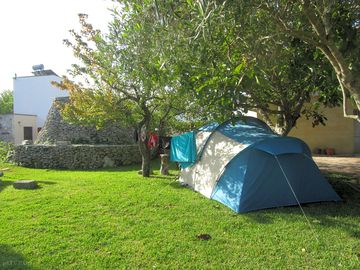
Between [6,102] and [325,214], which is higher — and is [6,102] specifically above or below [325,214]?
above

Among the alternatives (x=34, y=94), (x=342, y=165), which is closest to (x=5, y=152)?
(x=342, y=165)

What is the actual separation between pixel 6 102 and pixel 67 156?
4337 cm

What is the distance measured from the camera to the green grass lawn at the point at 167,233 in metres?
4.92

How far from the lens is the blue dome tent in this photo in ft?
24.8

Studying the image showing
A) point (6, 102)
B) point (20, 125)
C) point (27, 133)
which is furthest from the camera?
point (6, 102)

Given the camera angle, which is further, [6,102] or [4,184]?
[6,102]

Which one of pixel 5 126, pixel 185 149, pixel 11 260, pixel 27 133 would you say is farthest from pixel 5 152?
pixel 11 260

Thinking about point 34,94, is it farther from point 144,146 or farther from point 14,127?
point 144,146

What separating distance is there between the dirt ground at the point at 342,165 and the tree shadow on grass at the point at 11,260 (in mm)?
9854

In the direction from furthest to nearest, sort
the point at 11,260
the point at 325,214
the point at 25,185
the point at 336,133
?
the point at 336,133, the point at 25,185, the point at 325,214, the point at 11,260

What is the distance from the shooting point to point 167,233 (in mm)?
6059

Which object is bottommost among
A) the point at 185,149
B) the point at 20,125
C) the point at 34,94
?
the point at 185,149

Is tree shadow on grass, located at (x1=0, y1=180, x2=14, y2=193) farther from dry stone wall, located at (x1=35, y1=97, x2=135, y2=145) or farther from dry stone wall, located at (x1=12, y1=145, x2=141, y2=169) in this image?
dry stone wall, located at (x1=35, y1=97, x2=135, y2=145)

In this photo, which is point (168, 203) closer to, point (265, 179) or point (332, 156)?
point (265, 179)
